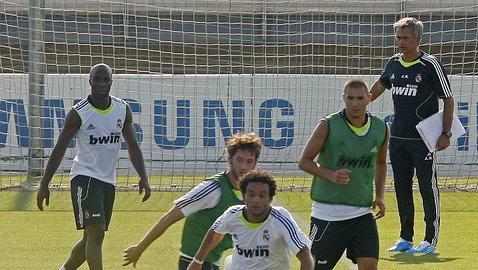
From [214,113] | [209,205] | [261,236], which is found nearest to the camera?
[261,236]

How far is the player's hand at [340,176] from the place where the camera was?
816 centimetres

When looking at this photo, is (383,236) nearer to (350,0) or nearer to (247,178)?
(247,178)

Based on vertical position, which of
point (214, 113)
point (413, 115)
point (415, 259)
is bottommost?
point (415, 259)

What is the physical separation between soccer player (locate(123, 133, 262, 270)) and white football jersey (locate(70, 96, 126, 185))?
7.26 ft

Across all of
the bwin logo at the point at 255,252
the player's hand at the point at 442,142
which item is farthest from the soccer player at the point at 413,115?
the bwin logo at the point at 255,252

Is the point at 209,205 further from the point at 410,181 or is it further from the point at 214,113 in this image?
the point at 214,113

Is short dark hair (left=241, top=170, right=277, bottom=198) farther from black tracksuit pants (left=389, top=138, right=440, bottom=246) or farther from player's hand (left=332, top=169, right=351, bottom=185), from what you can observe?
black tracksuit pants (left=389, top=138, right=440, bottom=246)

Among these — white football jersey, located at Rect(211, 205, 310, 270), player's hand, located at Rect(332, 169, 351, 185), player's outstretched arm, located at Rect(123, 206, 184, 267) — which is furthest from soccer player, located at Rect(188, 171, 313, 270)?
player's hand, located at Rect(332, 169, 351, 185)

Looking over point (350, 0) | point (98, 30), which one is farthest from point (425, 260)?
point (98, 30)

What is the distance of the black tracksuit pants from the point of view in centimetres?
1145

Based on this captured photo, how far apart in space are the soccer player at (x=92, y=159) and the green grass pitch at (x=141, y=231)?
3.42ft

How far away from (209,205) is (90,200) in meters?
2.30

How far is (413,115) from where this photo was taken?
11.3 m

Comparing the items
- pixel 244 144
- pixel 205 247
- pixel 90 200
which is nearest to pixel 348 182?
pixel 244 144
